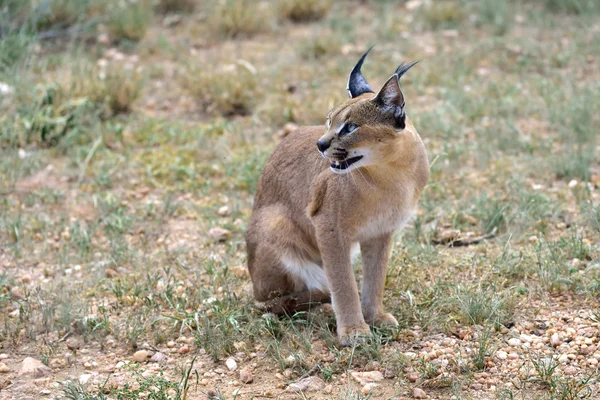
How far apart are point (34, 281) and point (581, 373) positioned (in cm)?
323

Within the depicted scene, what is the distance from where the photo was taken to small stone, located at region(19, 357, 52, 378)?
422 cm

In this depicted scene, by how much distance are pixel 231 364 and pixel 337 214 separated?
903 mm

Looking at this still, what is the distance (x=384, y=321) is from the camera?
178 inches

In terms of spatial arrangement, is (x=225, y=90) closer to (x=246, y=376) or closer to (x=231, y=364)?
(x=231, y=364)

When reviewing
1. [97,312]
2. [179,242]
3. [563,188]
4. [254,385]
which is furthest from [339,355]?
[563,188]

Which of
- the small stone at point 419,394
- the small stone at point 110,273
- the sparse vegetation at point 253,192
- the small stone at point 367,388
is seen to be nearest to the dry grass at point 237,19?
the sparse vegetation at point 253,192

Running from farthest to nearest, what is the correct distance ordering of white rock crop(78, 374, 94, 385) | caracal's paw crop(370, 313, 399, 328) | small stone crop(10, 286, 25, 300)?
small stone crop(10, 286, 25, 300) < caracal's paw crop(370, 313, 399, 328) < white rock crop(78, 374, 94, 385)

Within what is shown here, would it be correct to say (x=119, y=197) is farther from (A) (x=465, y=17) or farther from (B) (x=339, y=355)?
(A) (x=465, y=17)

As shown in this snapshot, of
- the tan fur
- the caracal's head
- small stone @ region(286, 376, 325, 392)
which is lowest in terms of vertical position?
small stone @ region(286, 376, 325, 392)

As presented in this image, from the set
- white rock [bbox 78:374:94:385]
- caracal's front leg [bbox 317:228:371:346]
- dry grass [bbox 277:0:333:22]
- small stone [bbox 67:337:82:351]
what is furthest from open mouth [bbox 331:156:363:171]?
dry grass [bbox 277:0:333:22]

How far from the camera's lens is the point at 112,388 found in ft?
13.2

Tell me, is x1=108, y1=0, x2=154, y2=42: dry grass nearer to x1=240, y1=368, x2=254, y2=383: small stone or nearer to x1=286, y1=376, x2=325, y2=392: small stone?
x1=240, y1=368, x2=254, y2=383: small stone

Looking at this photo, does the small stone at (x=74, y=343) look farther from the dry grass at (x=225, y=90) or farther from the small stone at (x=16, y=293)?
the dry grass at (x=225, y=90)

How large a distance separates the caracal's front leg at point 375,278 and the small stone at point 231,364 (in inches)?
30.3
